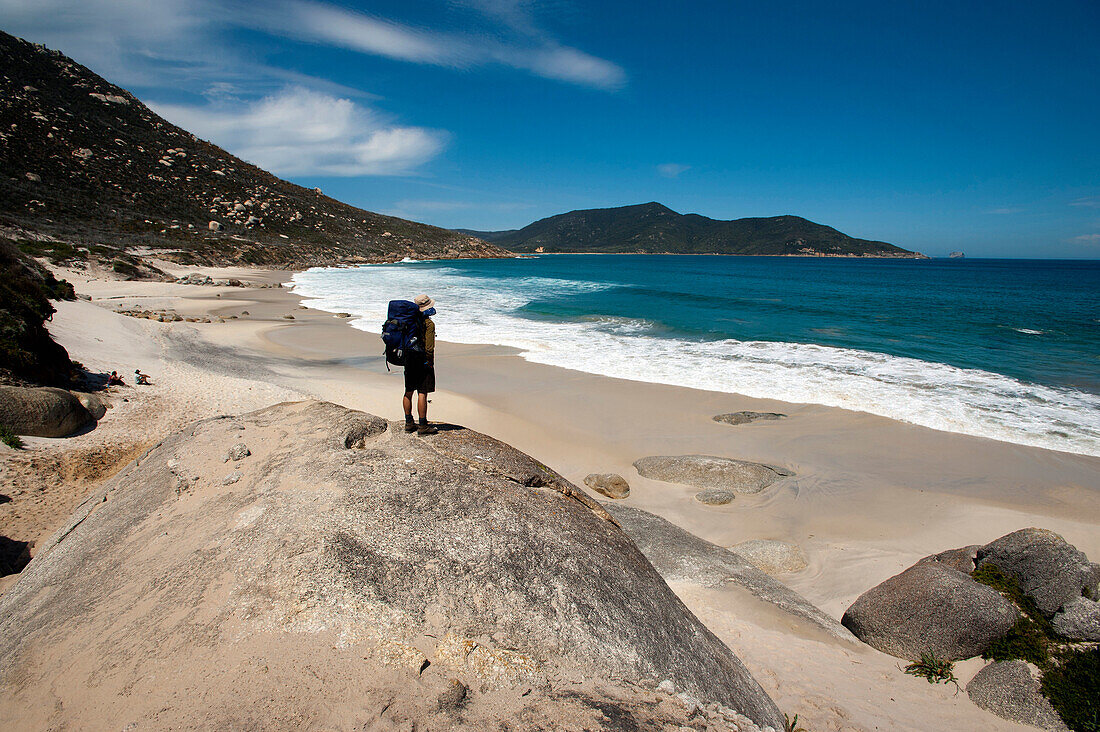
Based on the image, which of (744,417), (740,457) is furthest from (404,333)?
(744,417)

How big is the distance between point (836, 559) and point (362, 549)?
6234 millimetres

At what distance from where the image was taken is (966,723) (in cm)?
377

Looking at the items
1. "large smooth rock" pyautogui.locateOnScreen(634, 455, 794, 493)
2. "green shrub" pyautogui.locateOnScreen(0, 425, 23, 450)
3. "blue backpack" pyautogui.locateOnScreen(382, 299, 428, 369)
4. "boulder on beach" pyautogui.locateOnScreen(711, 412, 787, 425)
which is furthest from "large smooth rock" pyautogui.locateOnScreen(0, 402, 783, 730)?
"boulder on beach" pyautogui.locateOnScreen(711, 412, 787, 425)

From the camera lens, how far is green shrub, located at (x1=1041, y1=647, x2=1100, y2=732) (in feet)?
11.8

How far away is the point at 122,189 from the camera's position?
52.5 meters

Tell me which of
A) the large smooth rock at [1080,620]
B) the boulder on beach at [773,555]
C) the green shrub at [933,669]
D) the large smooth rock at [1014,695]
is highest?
the large smooth rock at [1080,620]

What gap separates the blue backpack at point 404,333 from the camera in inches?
201

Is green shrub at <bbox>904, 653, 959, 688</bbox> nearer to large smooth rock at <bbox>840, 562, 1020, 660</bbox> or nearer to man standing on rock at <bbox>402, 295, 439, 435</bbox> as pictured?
large smooth rock at <bbox>840, 562, 1020, 660</bbox>

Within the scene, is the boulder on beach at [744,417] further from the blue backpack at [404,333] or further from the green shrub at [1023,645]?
the blue backpack at [404,333]

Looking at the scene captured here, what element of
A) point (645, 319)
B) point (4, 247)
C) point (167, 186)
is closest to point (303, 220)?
point (167, 186)

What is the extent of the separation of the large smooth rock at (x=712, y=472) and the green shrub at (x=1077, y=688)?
4208 mm

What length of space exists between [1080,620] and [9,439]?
1141 centimetres

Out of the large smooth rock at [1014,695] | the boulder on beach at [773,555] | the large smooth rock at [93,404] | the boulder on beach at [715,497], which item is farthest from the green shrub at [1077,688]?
the large smooth rock at [93,404]

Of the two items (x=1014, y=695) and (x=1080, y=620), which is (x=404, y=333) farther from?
(x=1080, y=620)
